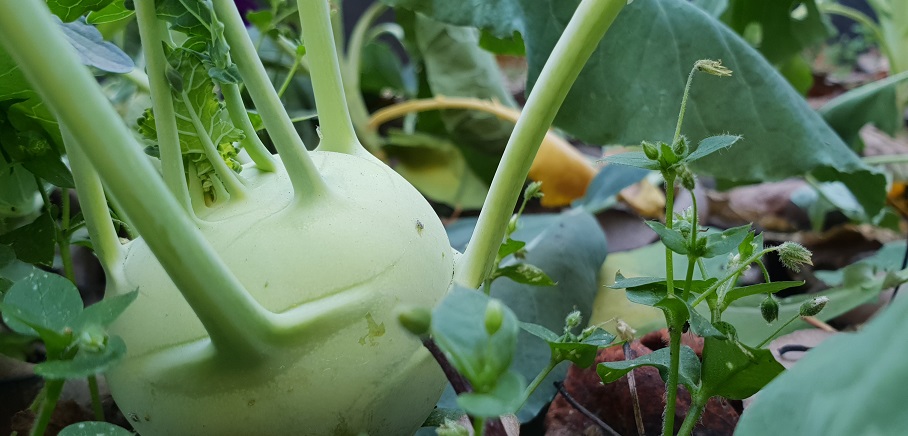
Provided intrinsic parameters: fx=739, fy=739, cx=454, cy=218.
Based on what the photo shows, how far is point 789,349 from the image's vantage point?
54cm

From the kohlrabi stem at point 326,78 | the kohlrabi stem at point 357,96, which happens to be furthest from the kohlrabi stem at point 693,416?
the kohlrabi stem at point 357,96

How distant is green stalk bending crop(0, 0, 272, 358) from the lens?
0.22 metres

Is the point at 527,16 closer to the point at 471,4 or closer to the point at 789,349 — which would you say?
the point at 471,4

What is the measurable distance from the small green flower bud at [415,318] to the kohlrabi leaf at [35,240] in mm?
277

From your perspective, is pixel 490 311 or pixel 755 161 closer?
pixel 490 311

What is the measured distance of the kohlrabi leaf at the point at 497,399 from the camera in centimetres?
20

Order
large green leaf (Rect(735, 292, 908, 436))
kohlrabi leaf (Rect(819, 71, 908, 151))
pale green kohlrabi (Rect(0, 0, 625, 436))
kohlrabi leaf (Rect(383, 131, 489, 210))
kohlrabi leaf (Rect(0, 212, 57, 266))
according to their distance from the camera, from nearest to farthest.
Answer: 1. large green leaf (Rect(735, 292, 908, 436))
2. pale green kohlrabi (Rect(0, 0, 625, 436))
3. kohlrabi leaf (Rect(0, 212, 57, 266))
4. kohlrabi leaf (Rect(819, 71, 908, 151))
5. kohlrabi leaf (Rect(383, 131, 489, 210))

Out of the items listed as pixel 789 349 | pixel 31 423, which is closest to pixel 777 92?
pixel 789 349

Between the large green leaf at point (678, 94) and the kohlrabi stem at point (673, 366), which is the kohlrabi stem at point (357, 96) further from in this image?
the kohlrabi stem at point (673, 366)

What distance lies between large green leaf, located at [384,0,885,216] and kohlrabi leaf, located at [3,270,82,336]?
0.33 meters

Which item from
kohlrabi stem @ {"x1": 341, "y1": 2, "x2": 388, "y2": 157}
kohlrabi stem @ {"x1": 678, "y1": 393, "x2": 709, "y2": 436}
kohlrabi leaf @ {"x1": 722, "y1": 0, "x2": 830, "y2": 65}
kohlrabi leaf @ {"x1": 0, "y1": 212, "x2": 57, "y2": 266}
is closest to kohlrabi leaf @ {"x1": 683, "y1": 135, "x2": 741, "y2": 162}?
kohlrabi stem @ {"x1": 678, "y1": 393, "x2": 709, "y2": 436}

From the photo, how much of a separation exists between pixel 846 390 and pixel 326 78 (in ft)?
0.90

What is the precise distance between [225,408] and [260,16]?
37cm

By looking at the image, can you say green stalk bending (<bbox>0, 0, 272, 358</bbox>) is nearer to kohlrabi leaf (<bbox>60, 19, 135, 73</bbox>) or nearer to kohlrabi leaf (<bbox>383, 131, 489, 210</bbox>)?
kohlrabi leaf (<bbox>60, 19, 135, 73</bbox>)
